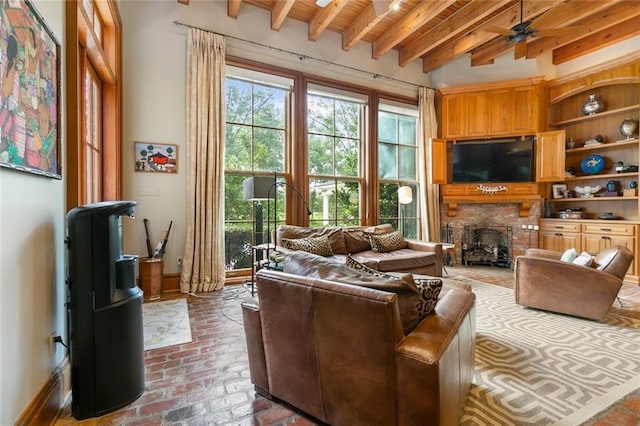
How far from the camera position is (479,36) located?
480cm

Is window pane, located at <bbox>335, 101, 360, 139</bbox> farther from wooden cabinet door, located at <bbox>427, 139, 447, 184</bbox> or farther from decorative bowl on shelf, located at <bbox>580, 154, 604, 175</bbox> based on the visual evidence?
decorative bowl on shelf, located at <bbox>580, 154, 604, 175</bbox>

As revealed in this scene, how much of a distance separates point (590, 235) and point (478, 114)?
2725mm

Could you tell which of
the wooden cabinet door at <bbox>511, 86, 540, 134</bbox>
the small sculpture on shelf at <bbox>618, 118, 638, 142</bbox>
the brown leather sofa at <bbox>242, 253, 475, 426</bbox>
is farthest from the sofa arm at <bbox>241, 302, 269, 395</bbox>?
the small sculpture on shelf at <bbox>618, 118, 638, 142</bbox>

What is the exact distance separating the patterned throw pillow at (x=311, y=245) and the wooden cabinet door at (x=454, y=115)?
3.66 m

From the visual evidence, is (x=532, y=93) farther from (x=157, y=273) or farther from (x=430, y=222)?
(x=157, y=273)

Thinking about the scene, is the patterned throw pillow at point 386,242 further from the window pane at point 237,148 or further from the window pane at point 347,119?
the window pane at point 237,148

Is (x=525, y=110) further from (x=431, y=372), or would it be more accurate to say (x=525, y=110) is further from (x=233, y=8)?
(x=431, y=372)

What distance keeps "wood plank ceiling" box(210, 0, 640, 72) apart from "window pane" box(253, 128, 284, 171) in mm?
1568

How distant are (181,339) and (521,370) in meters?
2.60

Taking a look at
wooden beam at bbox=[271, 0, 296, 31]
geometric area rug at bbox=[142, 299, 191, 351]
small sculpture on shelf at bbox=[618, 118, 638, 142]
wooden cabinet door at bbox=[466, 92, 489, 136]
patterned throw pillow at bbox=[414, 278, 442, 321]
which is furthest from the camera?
wooden cabinet door at bbox=[466, 92, 489, 136]

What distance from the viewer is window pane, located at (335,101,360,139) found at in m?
5.38

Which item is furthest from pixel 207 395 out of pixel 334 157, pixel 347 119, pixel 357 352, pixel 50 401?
pixel 347 119

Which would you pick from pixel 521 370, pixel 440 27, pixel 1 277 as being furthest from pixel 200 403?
pixel 440 27

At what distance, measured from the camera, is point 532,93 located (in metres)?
5.45
